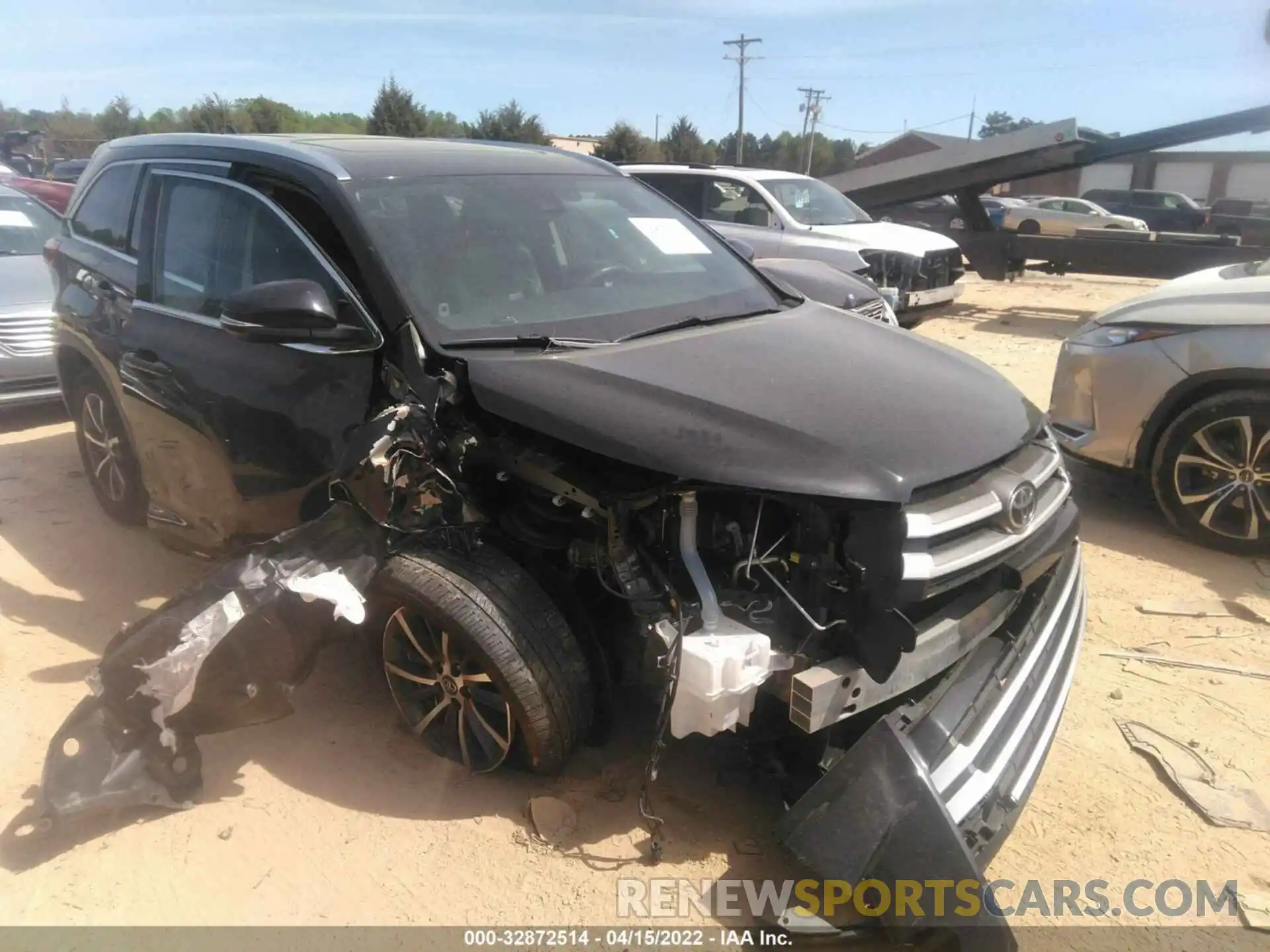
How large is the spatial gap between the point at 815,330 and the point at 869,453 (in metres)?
1.07

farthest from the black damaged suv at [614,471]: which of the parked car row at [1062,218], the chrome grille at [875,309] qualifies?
the parked car row at [1062,218]

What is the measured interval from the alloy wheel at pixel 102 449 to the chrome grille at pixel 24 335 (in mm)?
2465

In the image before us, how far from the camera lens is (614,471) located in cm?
254

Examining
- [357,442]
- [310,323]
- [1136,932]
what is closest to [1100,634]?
[1136,932]

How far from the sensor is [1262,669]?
11.7 feet

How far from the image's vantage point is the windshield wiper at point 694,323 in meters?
3.00

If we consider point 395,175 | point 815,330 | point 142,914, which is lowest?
point 142,914

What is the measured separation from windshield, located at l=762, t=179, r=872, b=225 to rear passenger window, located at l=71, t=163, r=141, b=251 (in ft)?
25.2

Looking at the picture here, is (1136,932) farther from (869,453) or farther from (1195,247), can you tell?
(1195,247)

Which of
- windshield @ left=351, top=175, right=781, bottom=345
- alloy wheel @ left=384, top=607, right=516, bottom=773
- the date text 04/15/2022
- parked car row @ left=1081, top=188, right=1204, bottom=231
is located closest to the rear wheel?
alloy wheel @ left=384, top=607, right=516, bottom=773

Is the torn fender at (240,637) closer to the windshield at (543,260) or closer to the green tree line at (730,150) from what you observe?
the windshield at (543,260)

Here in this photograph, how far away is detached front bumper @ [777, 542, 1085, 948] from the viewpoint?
6.93 ft

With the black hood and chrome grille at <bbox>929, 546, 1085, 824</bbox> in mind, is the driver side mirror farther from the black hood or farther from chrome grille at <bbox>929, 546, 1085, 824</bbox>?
chrome grille at <bbox>929, 546, 1085, 824</bbox>

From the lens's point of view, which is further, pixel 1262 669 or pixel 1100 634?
pixel 1100 634
